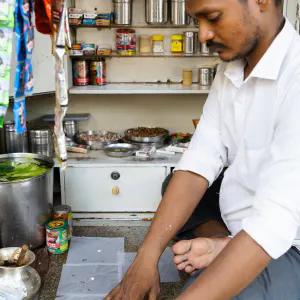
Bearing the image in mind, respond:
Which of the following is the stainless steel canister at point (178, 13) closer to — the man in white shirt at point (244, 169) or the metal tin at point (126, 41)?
the metal tin at point (126, 41)

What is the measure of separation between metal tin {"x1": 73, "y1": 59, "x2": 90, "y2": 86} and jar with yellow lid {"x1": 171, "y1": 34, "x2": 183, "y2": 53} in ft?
1.83

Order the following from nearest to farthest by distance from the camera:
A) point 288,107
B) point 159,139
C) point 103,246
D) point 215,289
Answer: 1. point 215,289
2. point 288,107
3. point 103,246
4. point 159,139

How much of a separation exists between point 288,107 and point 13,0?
73 centimetres

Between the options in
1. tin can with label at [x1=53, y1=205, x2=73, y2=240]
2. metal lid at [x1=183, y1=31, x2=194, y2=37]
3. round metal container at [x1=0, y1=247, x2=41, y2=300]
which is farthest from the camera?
metal lid at [x1=183, y1=31, x2=194, y2=37]

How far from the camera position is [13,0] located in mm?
976

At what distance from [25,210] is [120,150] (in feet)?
2.37

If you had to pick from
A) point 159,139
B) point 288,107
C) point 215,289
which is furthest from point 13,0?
point 159,139

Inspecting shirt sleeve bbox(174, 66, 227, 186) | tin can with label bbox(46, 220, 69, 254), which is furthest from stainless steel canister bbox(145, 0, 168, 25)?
tin can with label bbox(46, 220, 69, 254)

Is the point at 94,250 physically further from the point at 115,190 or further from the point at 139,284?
the point at 139,284

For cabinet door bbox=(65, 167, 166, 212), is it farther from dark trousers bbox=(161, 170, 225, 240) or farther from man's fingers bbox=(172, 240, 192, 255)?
man's fingers bbox=(172, 240, 192, 255)

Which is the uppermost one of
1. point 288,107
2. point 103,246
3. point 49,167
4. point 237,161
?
point 288,107

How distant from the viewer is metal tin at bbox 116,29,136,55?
7.93ft

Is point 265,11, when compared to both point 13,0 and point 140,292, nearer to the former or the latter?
point 13,0

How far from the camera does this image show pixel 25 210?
6.09 feet
